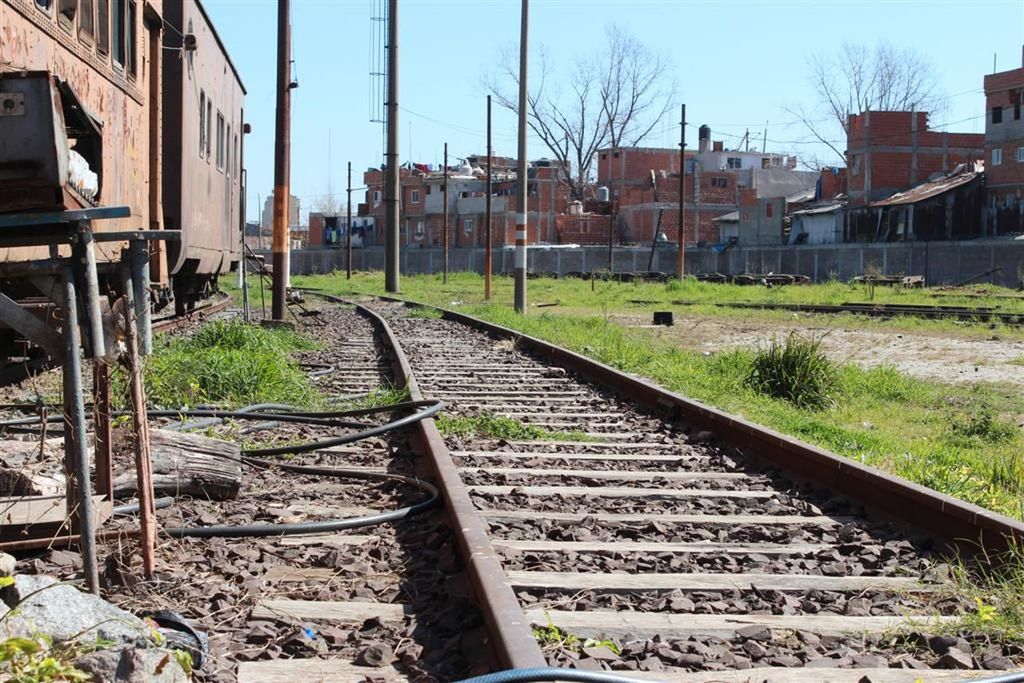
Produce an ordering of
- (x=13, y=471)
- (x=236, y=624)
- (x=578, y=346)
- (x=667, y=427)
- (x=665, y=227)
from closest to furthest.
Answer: (x=236, y=624)
(x=13, y=471)
(x=667, y=427)
(x=578, y=346)
(x=665, y=227)

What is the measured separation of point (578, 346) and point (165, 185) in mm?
5317

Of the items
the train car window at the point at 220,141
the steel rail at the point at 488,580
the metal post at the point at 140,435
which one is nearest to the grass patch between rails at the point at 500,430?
the steel rail at the point at 488,580

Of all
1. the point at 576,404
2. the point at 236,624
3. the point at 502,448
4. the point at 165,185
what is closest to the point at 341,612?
the point at 236,624

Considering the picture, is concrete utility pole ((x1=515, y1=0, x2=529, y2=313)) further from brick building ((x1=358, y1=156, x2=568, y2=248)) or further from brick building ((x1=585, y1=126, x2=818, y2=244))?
brick building ((x1=585, y1=126, x2=818, y2=244))

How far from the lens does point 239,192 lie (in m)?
19.0

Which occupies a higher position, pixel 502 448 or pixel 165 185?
pixel 165 185

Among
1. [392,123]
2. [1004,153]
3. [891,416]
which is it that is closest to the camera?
[891,416]

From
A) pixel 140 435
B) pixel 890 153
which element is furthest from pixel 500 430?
pixel 890 153

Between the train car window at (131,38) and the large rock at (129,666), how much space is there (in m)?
7.32

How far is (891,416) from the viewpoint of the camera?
361 inches

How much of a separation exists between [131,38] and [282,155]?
25.6 ft

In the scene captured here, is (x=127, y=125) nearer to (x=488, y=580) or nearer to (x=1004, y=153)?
(x=488, y=580)

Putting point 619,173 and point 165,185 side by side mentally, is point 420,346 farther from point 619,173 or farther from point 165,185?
point 619,173

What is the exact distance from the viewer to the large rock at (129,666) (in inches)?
108
